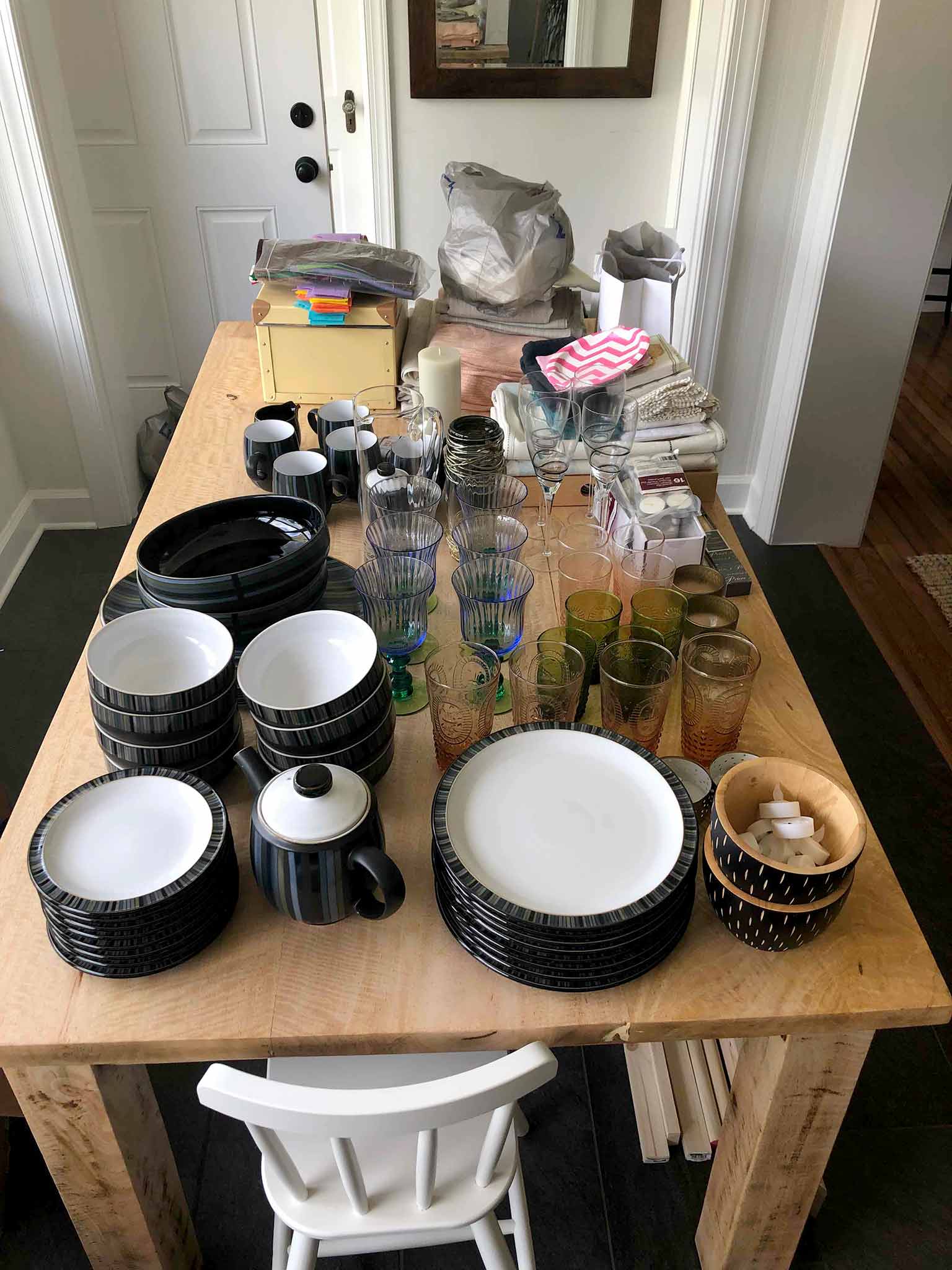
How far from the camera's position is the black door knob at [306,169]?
2881mm

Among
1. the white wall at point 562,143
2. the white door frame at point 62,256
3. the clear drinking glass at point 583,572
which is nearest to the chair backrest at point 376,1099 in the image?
the clear drinking glass at point 583,572

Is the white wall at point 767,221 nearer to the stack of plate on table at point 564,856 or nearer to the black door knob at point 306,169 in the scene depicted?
the black door knob at point 306,169

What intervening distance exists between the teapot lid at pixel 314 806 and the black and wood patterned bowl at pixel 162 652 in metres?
0.18

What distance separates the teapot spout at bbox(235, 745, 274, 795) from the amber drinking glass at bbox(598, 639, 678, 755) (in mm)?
382

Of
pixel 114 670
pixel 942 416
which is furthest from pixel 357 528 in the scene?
pixel 942 416

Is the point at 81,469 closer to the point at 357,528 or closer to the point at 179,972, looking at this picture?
the point at 357,528

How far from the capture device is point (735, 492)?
3.12 m

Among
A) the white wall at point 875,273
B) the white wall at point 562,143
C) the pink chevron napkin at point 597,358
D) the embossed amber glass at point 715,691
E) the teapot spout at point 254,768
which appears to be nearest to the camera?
the teapot spout at point 254,768

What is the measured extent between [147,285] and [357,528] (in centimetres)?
191

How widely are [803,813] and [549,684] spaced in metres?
0.31

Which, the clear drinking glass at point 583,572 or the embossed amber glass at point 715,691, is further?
the clear drinking glass at point 583,572

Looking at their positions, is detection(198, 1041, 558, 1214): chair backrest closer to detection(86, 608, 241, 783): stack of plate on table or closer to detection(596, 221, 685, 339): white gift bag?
detection(86, 608, 241, 783): stack of plate on table

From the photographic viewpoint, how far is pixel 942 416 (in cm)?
381

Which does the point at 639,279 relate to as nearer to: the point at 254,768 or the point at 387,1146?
the point at 254,768
